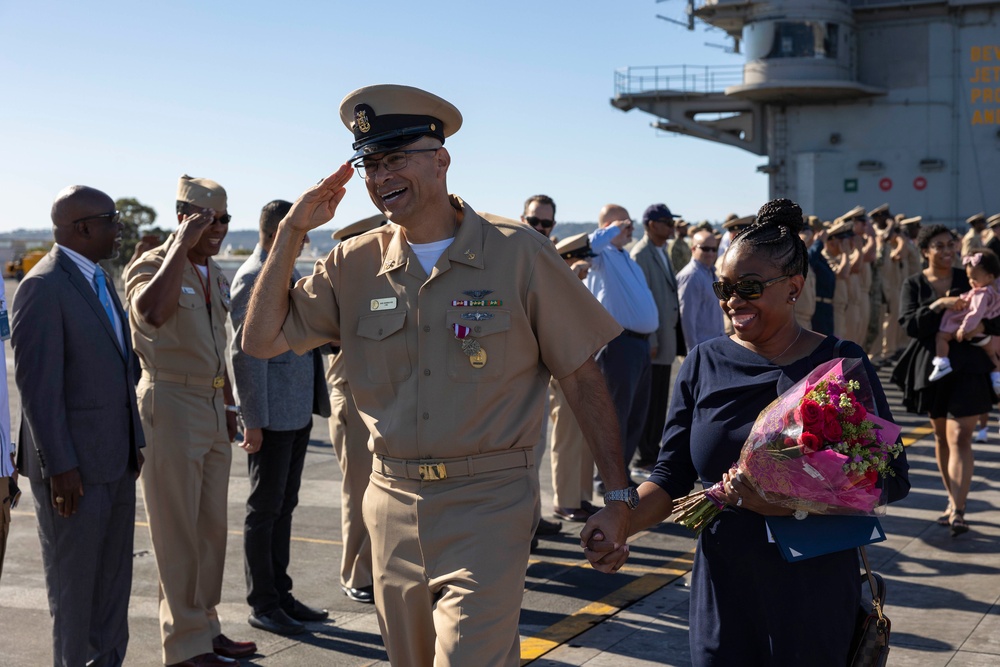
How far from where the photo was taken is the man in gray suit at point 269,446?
240 inches

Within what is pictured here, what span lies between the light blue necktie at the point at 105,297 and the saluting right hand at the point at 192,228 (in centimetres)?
41

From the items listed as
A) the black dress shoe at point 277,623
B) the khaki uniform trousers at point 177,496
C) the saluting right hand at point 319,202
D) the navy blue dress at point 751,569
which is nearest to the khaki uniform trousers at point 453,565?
the navy blue dress at point 751,569

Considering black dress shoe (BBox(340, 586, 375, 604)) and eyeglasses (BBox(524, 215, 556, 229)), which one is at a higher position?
eyeglasses (BBox(524, 215, 556, 229))

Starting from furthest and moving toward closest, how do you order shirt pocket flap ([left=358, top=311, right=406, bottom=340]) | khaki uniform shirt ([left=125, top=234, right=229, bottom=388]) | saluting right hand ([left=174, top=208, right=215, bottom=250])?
khaki uniform shirt ([left=125, top=234, right=229, bottom=388]), saluting right hand ([left=174, top=208, right=215, bottom=250]), shirt pocket flap ([left=358, top=311, right=406, bottom=340])

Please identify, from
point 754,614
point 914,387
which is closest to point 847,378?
point 754,614

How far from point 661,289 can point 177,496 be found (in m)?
5.59

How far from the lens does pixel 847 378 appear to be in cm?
325

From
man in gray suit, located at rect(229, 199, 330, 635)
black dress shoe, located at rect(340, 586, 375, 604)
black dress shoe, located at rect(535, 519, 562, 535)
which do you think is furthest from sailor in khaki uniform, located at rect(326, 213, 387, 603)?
black dress shoe, located at rect(535, 519, 562, 535)

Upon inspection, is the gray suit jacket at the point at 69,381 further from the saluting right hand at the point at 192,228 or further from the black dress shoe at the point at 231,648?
the black dress shoe at the point at 231,648

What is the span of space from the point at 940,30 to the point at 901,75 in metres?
1.49

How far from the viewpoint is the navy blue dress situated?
3.28m

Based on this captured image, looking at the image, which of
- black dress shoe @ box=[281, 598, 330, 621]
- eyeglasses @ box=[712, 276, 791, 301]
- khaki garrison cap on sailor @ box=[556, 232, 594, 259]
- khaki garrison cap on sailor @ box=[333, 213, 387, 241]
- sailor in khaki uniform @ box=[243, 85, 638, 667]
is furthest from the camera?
khaki garrison cap on sailor @ box=[556, 232, 594, 259]

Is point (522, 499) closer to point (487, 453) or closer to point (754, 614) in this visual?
point (487, 453)

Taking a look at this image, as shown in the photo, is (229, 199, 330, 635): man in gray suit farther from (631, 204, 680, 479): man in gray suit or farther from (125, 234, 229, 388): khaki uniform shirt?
(631, 204, 680, 479): man in gray suit
